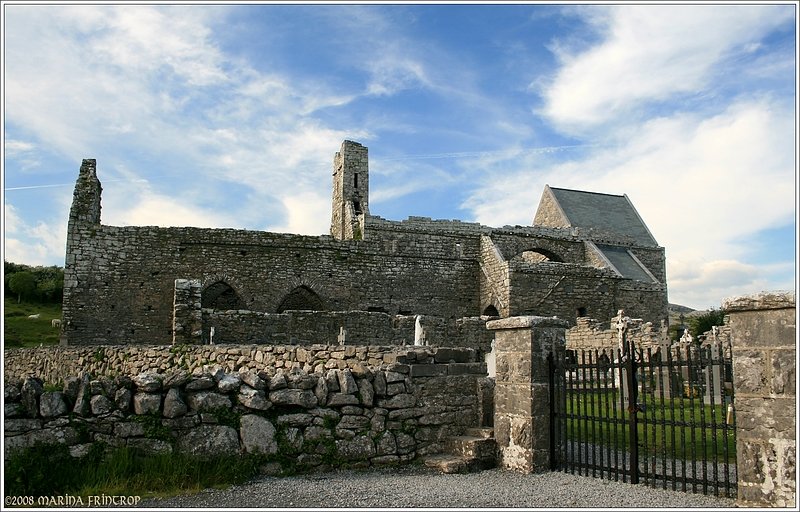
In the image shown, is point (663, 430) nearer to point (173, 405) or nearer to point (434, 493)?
point (434, 493)

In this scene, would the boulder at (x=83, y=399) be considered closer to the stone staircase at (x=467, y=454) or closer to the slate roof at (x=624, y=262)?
the stone staircase at (x=467, y=454)

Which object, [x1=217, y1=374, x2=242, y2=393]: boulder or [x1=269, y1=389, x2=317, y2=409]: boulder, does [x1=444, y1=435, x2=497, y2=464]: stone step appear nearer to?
[x1=269, y1=389, x2=317, y2=409]: boulder

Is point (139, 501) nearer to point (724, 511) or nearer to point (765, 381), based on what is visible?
point (724, 511)

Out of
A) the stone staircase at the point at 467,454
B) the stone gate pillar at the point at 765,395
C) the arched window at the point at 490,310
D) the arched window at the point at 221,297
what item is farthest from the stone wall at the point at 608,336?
the stone gate pillar at the point at 765,395

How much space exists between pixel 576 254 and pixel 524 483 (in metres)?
25.3

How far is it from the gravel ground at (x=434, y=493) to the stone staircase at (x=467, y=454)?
223 millimetres

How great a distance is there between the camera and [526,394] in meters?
7.99

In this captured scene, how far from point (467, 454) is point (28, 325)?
85.4 feet

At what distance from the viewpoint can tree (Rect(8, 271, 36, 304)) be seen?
33.6m

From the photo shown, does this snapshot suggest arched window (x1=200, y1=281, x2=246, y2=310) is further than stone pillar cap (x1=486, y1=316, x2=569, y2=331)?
Yes

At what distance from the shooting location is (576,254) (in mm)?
31594

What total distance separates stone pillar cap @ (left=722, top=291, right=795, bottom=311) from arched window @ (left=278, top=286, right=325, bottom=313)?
18921mm

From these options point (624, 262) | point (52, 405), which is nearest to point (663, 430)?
point (52, 405)

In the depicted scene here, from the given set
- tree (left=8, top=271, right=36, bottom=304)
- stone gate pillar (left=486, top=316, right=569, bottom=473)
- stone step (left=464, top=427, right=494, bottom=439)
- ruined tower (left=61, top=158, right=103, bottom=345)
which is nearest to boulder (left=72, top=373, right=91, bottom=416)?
stone step (left=464, top=427, right=494, bottom=439)
